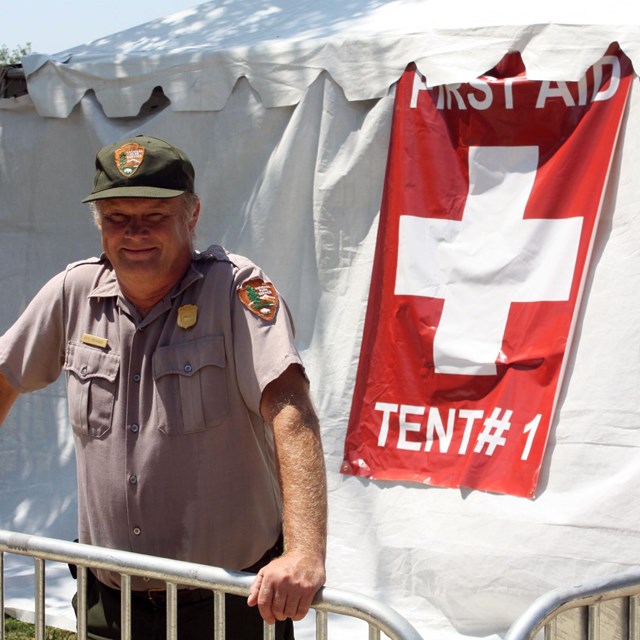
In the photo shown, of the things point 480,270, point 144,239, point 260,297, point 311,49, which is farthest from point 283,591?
point 311,49

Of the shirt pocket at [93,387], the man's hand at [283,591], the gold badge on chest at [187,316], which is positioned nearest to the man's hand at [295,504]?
the man's hand at [283,591]

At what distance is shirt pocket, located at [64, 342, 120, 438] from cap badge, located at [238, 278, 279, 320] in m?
0.28

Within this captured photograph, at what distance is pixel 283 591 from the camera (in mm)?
1851

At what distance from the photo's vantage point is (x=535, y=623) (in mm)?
1722

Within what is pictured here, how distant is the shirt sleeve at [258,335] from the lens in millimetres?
2107

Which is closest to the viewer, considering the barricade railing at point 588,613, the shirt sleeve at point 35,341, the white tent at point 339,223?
the barricade railing at point 588,613

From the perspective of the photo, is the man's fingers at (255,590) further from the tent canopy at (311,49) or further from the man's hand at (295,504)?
the tent canopy at (311,49)

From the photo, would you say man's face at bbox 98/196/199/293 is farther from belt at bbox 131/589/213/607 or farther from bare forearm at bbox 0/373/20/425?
belt at bbox 131/589/213/607

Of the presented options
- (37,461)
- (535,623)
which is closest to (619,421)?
(535,623)

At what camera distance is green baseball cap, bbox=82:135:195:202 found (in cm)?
219

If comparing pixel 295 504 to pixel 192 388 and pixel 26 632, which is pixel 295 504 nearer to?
pixel 192 388

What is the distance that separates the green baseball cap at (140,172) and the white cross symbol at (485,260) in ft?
6.36

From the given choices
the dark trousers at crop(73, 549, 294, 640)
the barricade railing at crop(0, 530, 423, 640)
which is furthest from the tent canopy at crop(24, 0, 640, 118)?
the barricade railing at crop(0, 530, 423, 640)

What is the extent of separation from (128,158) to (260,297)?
0.37 m
